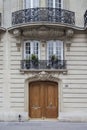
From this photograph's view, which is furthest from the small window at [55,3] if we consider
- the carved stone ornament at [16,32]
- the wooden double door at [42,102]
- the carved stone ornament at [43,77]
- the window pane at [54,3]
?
the wooden double door at [42,102]

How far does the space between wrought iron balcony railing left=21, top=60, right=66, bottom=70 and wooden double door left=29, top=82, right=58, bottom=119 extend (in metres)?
1.09

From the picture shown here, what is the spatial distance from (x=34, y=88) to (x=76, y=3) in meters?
5.57

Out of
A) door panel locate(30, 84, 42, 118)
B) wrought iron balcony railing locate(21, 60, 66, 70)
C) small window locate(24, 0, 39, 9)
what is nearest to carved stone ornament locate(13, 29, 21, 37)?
wrought iron balcony railing locate(21, 60, 66, 70)

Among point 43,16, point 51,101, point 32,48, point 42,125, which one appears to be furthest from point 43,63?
point 42,125

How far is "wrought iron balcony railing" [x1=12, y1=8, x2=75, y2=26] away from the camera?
17.0 m

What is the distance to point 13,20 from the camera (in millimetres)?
17500

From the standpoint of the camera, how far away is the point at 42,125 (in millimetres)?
16188

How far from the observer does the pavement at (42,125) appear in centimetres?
1531

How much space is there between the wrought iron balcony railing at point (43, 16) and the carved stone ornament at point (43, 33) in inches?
19.9

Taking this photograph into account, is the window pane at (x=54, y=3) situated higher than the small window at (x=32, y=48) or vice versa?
the window pane at (x=54, y=3)

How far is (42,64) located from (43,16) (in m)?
2.75

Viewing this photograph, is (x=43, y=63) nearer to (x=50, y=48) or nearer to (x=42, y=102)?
(x=50, y=48)

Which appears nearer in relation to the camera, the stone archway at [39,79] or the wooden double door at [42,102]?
the stone archway at [39,79]

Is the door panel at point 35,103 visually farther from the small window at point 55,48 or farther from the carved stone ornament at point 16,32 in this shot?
the carved stone ornament at point 16,32
